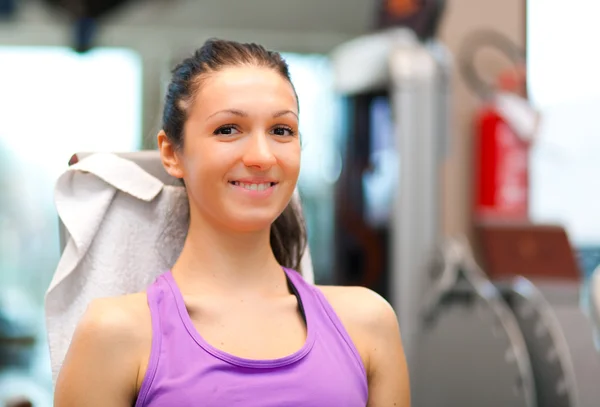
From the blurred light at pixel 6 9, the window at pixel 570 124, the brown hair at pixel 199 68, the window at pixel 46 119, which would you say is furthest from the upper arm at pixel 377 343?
the blurred light at pixel 6 9

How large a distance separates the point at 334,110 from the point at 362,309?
267 cm

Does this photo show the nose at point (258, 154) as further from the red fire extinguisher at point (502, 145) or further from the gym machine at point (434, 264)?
the red fire extinguisher at point (502, 145)

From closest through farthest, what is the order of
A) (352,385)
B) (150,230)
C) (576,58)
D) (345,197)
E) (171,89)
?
(352,385)
(171,89)
(150,230)
(345,197)
(576,58)

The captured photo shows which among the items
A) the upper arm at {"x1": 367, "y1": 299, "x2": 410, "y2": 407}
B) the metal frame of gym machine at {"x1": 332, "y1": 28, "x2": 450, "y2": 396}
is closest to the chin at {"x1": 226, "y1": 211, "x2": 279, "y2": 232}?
the upper arm at {"x1": 367, "y1": 299, "x2": 410, "y2": 407}

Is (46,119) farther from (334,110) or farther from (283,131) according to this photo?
(283,131)

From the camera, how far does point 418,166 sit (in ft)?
10.6

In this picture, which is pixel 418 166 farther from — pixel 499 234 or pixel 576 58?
pixel 576 58

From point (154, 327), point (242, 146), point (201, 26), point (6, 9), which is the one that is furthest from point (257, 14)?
point (154, 327)

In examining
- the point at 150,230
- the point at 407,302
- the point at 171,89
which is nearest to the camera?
the point at 171,89

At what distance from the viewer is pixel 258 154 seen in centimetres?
115

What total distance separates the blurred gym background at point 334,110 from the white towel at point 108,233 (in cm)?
188

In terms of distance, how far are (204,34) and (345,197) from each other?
4.91 feet

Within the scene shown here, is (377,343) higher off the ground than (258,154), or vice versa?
(258,154)

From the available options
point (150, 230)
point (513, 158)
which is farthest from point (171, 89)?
point (513, 158)
